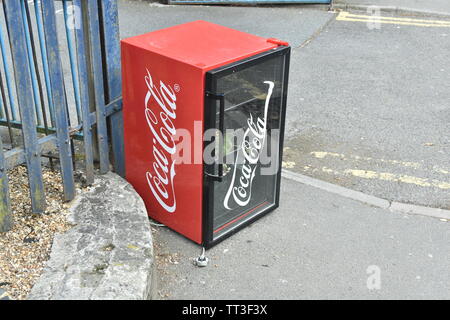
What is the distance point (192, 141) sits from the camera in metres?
3.77

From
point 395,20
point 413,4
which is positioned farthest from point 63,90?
point 413,4

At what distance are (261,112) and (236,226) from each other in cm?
83

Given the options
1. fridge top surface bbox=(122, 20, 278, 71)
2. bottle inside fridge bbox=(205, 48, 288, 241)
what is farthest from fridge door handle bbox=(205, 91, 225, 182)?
fridge top surface bbox=(122, 20, 278, 71)

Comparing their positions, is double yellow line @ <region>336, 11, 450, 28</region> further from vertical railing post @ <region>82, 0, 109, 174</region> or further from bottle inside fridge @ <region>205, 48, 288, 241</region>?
vertical railing post @ <region>82, 0, 109, 174</region>

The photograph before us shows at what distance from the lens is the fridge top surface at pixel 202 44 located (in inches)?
144

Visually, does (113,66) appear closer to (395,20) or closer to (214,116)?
(214,116)

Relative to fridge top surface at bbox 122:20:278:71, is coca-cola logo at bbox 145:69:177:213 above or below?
below

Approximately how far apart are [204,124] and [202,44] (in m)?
0.57

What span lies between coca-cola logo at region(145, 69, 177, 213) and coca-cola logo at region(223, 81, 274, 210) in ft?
1.37

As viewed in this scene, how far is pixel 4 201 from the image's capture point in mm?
3576

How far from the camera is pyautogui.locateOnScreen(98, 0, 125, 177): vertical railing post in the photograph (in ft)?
13.2

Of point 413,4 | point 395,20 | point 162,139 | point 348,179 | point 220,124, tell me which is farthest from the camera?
point 413,4
